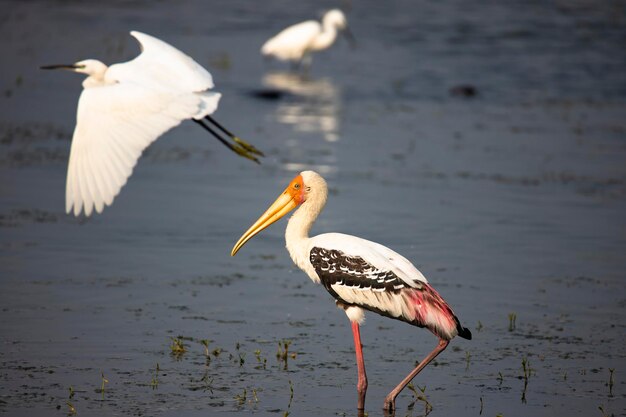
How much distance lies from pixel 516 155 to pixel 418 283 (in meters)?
6.71

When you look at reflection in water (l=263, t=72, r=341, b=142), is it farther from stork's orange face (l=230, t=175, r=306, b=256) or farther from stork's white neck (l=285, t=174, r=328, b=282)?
stork's white neck (l=285, t=174, r=328, b=282)

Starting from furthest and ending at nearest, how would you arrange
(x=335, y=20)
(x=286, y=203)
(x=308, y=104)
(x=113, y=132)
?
(x=335, y=20)
(x=308, y=104)
(x=113, y=132)
(x=286, y=203)

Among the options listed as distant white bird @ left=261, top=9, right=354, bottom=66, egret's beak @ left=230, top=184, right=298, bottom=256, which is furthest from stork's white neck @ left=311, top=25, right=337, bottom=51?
egret's beak @ left=230, top=184, right=298, bottom=256

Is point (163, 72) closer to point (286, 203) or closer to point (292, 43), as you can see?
point (286, 203)

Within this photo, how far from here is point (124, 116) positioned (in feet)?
24.4

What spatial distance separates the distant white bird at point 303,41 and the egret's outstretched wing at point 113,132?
11056 millimetres

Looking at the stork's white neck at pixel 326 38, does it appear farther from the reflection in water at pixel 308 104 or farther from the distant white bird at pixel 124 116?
the distant white bird at pixel 124 116

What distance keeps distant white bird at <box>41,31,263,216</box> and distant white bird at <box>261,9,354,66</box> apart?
10.3m

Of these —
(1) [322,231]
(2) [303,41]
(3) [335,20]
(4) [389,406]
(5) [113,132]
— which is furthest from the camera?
(3) [335,20]

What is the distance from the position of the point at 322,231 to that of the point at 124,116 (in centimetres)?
260

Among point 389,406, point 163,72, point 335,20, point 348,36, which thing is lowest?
point 348,36

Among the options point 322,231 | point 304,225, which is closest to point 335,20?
point 322,231

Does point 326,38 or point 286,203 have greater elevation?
point 286,203

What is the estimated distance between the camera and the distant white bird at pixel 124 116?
6941 mm
